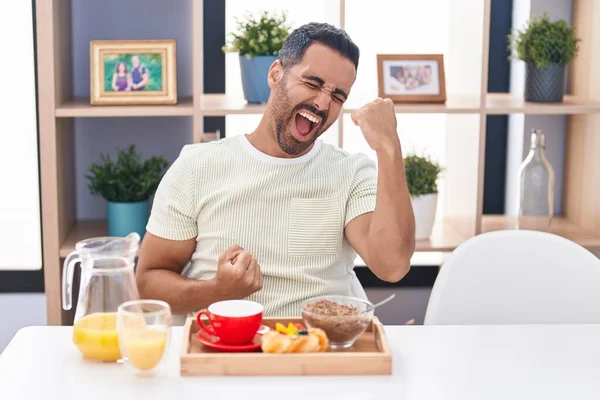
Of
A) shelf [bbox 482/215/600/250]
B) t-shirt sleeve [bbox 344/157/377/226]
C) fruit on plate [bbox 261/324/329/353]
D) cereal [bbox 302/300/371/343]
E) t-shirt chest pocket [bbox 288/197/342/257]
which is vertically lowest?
shelf [bbox 482/215/600/250]

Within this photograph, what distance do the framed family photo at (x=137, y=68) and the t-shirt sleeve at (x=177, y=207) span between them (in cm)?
69

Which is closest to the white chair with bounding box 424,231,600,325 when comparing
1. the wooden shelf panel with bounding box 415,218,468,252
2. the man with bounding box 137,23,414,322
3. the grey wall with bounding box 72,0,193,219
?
the man with bounding box 137,23,414,322

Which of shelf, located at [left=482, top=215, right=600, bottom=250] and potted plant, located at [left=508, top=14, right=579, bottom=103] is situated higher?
potted plant, located at [left=508, top=14, right=579, bottom=103]

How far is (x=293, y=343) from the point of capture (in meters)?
1.50

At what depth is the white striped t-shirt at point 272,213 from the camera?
2072 mm

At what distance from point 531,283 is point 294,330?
77cm

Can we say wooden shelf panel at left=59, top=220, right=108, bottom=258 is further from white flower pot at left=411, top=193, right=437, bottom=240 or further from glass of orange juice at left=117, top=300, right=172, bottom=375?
glass of orange juice at left=117, top=300, right=172, bottom=375

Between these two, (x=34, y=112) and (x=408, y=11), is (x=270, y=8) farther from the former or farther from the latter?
(x=34, y=112)

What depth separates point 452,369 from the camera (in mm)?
1529

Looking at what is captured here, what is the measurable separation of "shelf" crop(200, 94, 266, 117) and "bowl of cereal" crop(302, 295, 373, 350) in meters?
1.16

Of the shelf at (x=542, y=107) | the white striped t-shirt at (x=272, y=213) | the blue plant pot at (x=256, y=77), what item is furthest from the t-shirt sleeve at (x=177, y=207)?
the shelf at (x=542, y=107)

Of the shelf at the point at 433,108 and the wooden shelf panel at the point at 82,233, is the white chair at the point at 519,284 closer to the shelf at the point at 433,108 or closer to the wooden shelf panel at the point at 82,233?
the shelf at the point at 433,108

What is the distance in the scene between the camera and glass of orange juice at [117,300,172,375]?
4.66 ft

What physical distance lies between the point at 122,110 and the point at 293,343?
4.60 ft
